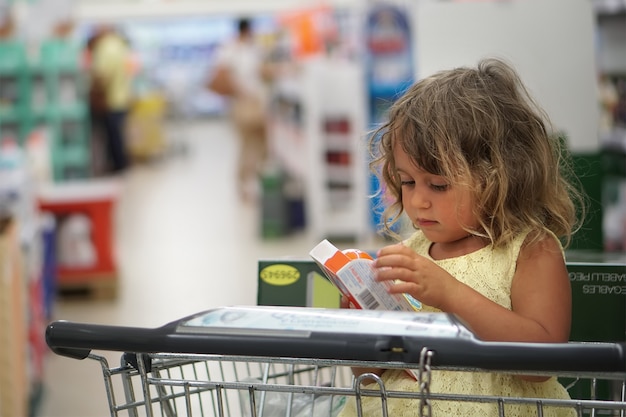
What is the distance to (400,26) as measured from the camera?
322 inches

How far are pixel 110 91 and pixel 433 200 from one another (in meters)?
12.4

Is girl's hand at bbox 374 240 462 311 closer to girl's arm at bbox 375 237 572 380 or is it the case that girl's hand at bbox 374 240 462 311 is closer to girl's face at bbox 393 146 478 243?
girl's arm at bbox 375 237 572 380

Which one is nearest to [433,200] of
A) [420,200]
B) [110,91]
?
[420,200]

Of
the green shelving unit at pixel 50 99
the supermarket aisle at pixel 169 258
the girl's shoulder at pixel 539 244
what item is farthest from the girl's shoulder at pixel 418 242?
the green shelving unit at pixel 50 99

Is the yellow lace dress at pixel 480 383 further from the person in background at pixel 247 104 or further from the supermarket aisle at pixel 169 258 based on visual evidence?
the person in background at pixel 247 104

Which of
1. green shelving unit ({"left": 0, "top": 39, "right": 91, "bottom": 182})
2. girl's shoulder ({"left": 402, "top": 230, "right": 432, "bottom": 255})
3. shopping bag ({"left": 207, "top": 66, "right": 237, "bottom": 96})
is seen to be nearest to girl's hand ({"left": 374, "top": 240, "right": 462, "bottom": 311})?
girl's shoulder ({"left": 402, "top": 230, "right": 432, "bottom": 255})

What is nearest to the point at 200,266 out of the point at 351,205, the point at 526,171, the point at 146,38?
the point at 351,205

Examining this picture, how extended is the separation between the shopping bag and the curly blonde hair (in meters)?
9.58

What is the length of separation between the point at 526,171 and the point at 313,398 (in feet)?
1.66

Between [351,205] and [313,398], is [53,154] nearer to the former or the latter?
[351,205]

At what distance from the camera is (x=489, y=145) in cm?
156

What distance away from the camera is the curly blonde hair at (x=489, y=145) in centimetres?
154

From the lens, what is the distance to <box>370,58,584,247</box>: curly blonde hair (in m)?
1.54

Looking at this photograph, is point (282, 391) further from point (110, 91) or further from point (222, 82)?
point (110, 91)
